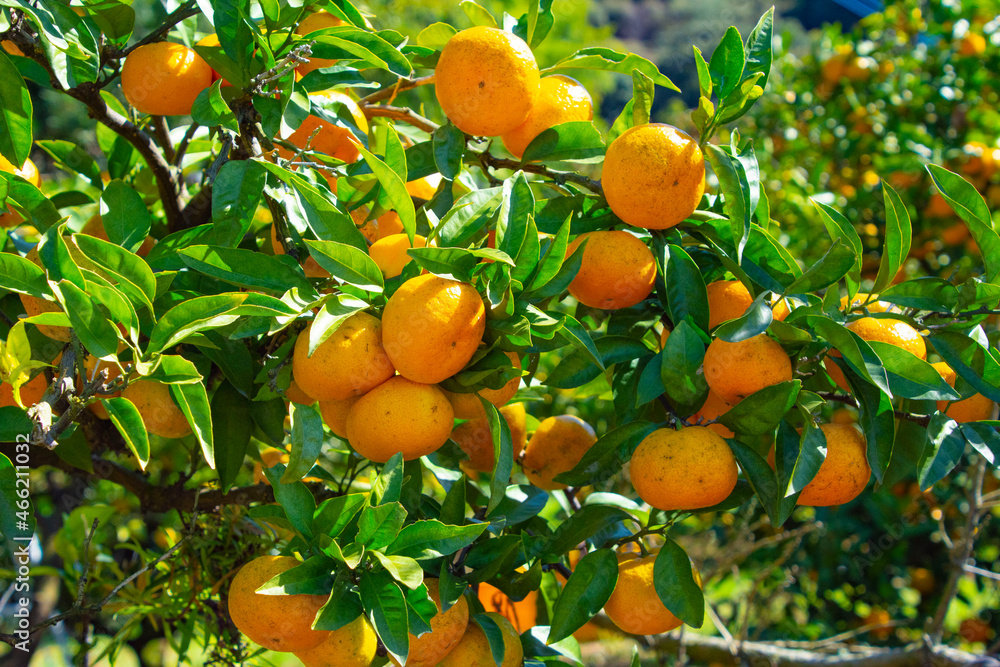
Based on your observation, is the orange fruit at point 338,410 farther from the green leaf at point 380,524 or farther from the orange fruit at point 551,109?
the orange fruit at point 551,109

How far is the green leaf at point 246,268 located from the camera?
0.71 metres

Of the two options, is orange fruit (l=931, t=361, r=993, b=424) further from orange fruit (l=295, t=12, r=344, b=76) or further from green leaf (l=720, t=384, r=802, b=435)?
orange fruit (l=295, t=12, r=344, b=76)

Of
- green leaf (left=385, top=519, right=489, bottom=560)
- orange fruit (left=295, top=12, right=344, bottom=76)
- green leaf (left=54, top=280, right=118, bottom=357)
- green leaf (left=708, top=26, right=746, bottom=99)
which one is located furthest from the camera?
orange fruit (left=295, top=12, right=344, bottom=76)

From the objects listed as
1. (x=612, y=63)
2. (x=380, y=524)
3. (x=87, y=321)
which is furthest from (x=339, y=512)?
(x=612, y=63)

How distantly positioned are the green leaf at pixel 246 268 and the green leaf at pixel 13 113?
0.21 meters

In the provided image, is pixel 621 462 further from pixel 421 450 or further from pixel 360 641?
pixel 360 641

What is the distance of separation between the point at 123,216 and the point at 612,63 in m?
0.61

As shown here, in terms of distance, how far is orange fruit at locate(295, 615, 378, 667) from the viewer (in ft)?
2.48

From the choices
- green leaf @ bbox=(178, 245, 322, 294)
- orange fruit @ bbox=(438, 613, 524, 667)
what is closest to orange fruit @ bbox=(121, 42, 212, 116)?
green leaf @ bbox=(178, 245, 322, 294)

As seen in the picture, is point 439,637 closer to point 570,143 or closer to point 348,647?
point 348,647

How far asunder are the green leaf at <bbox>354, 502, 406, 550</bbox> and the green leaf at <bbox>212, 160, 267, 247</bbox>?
0.31 m

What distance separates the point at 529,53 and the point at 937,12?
195cm

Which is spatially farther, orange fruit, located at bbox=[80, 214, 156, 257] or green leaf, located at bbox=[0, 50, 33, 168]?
orange fruit, located at bbox=[80, 214, 156, 257]

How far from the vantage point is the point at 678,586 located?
0.83 metres
